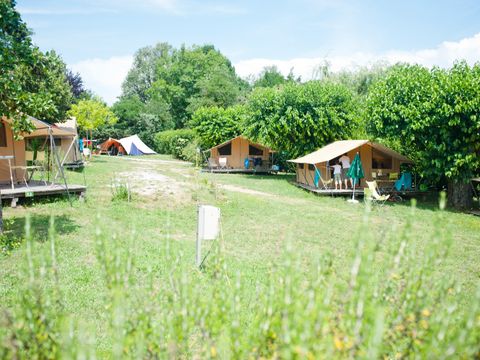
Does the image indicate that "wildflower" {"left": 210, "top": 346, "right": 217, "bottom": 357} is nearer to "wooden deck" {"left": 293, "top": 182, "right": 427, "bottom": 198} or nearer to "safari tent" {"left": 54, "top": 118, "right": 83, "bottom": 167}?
"wooden deck" {"left": 293, "top": 182, "right": 427, "bottom": 198}

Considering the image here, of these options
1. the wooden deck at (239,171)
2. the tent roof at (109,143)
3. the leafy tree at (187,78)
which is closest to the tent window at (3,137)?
the wooden deck at (239,171)

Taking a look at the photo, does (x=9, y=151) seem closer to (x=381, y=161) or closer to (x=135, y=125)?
(x=381, y=161)

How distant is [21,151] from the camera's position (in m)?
15.1

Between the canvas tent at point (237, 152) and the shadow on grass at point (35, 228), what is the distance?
2086cm

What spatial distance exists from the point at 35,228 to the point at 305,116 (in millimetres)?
18223

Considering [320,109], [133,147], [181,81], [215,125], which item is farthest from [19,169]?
[181,81]

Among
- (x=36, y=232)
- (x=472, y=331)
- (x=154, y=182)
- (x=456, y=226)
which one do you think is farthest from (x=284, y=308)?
(x=154, y=182)

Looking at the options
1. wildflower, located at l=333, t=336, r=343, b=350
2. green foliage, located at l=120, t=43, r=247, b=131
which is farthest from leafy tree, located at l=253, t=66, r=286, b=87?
wildflower, located at l=333, t=336, r=343, b=350

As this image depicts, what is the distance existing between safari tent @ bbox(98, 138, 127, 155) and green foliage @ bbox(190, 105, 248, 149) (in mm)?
20183

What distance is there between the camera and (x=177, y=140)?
145ft

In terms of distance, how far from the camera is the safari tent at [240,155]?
31.1 m

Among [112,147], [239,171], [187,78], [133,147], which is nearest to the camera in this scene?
[239,171]

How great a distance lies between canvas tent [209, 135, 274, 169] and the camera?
103 ft

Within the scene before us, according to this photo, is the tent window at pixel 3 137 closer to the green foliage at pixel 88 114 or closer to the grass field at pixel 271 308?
the grass field at pixel 271 308
